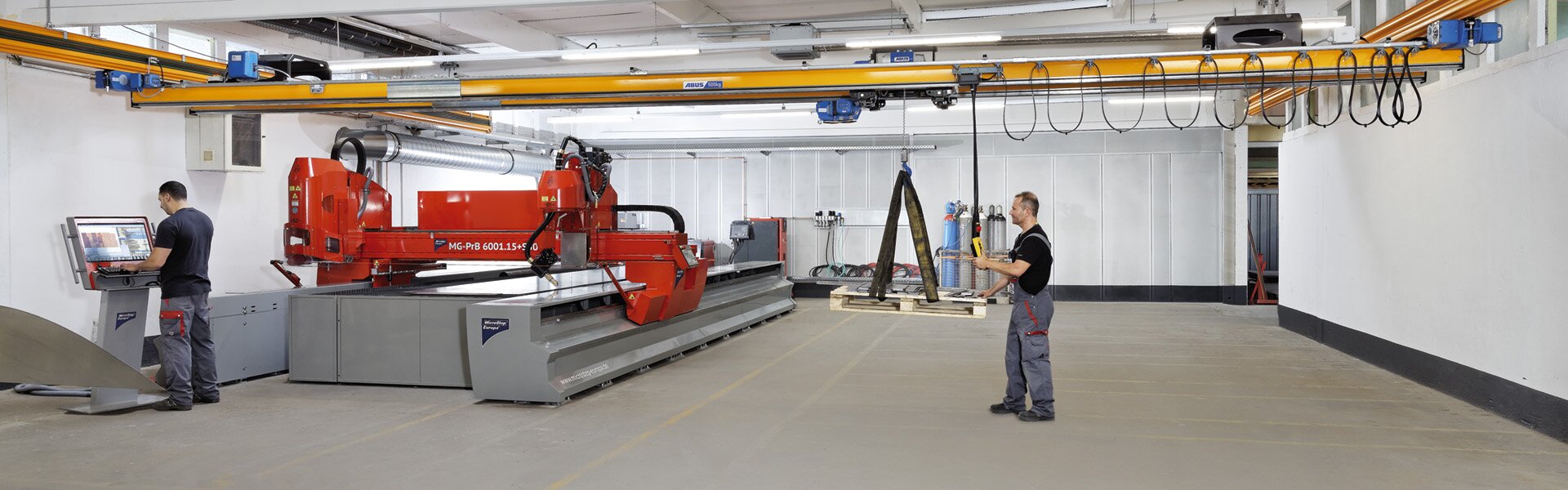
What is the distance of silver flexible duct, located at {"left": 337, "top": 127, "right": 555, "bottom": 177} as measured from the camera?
11.1 m

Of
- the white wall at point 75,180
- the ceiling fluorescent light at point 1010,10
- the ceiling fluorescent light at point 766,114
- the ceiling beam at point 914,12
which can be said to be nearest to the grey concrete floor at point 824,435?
the white wall at point 75,180

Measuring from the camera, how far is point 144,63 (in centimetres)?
801

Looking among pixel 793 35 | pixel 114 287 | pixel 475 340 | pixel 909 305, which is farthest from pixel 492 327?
pixel 793 35

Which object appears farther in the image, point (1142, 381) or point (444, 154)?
point (444, 154)

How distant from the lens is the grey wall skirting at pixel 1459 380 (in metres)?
5.66

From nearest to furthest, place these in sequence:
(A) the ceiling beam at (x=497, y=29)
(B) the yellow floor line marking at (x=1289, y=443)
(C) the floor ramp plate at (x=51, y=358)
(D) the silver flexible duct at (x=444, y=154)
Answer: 1. (C) the floor ramp plate at (x=51, y=358)
2. (B) the yellow floor line marking at (x=1289, y=443)
3. (A) the ceiling beam at (x=497, y=29)
4. (D) the silver flexible duct at (x=444, y=154)

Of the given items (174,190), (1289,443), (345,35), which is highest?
(345,35)

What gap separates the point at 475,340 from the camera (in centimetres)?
676

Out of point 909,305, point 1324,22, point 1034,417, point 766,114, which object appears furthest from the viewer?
point 766,114

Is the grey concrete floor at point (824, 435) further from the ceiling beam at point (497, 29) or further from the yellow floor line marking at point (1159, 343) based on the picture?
the ceiling beam at point (497, 29)

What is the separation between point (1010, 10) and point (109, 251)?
8663 mm

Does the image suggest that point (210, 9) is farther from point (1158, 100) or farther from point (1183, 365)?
point (1158, 100)

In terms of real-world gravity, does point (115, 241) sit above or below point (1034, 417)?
above

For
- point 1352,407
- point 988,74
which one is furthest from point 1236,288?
point 988,74
